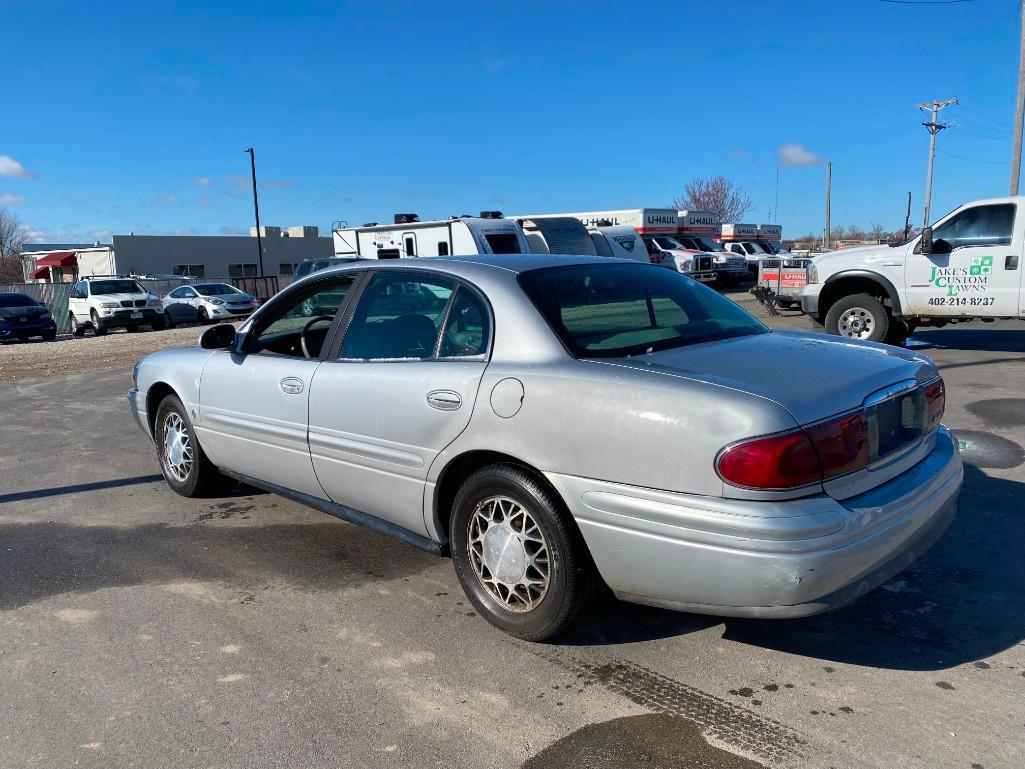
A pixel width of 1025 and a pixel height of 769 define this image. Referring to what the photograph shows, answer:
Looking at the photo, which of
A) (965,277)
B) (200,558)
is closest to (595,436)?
(200,558)

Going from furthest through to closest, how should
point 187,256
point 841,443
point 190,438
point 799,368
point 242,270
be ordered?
point 242,270, point 187,256, point 190,438, point 799,368, point 841,443

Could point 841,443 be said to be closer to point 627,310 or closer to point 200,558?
point 627,310

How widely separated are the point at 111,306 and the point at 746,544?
25.0 meters

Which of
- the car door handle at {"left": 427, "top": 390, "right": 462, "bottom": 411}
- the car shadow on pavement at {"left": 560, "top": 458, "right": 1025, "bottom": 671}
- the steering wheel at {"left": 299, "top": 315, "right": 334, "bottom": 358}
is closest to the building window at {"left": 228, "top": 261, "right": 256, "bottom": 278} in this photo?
the steering wheel at {"left": 299, "top": 315, "right": 334, "bottom": 358}

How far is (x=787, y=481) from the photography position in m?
2.73

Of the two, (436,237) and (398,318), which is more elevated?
(436,237)

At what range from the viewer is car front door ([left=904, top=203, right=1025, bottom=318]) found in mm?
9844

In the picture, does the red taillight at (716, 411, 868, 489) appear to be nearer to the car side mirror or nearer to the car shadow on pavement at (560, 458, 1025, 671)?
the car shadow on pavement at (560, 458, 1025, 671)

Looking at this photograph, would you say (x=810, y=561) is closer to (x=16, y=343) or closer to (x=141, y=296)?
(x=16, y=343)

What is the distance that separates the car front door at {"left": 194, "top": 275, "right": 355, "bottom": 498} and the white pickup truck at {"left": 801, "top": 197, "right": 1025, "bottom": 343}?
330 inches

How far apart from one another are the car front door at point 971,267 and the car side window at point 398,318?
8.59 meters

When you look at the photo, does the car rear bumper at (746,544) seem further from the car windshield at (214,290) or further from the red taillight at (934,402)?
the car windshield at (214,290)

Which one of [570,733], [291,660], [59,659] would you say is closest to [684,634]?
[570,733]

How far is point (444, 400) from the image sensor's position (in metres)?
3.54
